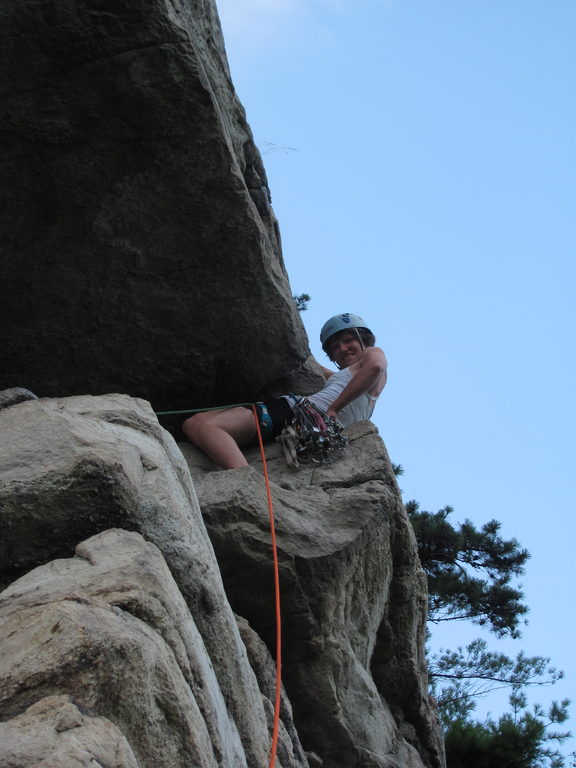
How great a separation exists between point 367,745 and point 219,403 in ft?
7.82

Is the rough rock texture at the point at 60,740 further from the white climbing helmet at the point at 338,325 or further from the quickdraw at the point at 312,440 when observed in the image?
the white climbing helmet at the point at 338,325

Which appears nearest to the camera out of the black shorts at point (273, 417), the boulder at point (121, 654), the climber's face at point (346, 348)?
the boulder at point (121, 654)

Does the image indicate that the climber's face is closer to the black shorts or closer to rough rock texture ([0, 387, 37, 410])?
the black shorts

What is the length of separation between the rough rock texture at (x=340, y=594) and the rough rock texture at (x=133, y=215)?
752mm

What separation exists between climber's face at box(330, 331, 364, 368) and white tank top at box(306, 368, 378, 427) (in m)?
0.55

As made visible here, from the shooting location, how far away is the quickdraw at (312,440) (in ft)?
19.5

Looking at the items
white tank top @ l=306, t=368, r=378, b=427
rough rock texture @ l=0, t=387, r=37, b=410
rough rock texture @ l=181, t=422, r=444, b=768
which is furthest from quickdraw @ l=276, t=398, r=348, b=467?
rough rock texture @ l=0, t=387, r=37, b=410

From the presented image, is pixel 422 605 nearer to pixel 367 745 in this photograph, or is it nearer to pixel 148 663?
pixel 367 745

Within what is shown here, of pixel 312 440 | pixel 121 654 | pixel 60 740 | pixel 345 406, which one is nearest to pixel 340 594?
pixel 312 440

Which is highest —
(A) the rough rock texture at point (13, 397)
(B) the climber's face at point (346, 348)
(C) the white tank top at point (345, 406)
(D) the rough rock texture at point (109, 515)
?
(B) the climber's face at point (346, 348)

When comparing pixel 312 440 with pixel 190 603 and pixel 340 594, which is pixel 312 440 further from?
pixel 190 603

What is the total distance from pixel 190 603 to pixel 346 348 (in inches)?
163

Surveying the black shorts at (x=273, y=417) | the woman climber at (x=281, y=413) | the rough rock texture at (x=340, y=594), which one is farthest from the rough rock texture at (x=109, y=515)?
the black shorts at (x=273, y=417)

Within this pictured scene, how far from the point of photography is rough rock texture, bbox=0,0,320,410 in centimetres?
495
